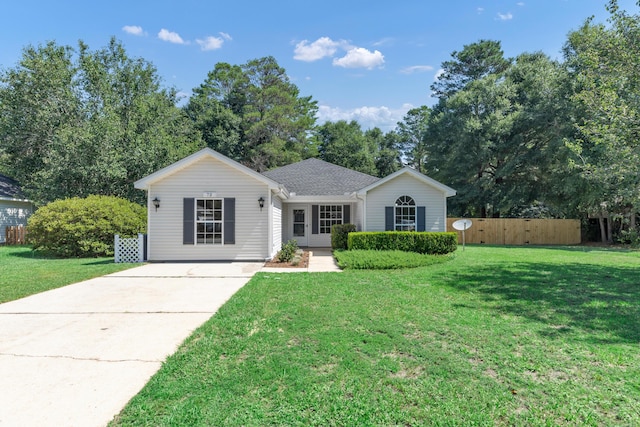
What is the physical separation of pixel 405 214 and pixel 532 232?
11.3 m

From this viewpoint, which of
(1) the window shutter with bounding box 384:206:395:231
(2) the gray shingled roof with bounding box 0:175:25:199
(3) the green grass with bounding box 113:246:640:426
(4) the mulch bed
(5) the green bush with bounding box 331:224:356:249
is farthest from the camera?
(2) the gray shingled roof with bounding box 0:175:25:199

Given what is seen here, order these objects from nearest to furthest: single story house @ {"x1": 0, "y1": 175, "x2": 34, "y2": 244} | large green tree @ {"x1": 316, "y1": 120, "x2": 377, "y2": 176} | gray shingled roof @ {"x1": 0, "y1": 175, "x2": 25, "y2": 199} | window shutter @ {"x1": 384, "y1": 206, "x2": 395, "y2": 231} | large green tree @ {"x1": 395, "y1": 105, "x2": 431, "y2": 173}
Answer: window shutter @ {"x1": 384, "y1": 206, "x2": 395, "y2": 231}, single story house @ {"x1": 0, "y1": 175, "x2": 34, "y2": 244}, gray shingled roof @ {"x1": 0, "y1": 175, "x2": 25, "y2": 199}, large green tree @ {"x1": 316, "y1": 120, "x2": 377, "y2": 176}, large green tree @ {"x1": 395, "y1": 105, "x2": 431, "y2": 173}

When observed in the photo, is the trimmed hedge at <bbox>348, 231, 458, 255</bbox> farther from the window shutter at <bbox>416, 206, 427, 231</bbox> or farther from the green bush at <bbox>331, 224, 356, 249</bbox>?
the window shutter at <bbox>416, 206, 427, 231</bbox>

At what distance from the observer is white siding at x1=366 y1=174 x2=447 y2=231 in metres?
14.9

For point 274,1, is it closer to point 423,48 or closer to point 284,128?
point 423,48

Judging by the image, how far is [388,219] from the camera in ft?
48.5

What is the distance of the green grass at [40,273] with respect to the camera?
7283mm

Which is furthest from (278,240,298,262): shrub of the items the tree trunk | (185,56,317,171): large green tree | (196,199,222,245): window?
(185,56,317,171): large green tree

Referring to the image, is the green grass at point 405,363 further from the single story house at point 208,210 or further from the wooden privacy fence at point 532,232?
the wooden privacy fence at point 532,232

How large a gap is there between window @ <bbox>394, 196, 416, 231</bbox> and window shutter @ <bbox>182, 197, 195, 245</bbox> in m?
8.13

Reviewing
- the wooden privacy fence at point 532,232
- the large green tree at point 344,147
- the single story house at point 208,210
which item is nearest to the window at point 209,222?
the single story house at point 208,210

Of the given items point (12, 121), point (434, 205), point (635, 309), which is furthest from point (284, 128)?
point (635, 309)

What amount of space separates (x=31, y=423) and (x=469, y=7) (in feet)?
47.8

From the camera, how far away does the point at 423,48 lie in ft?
50.9
